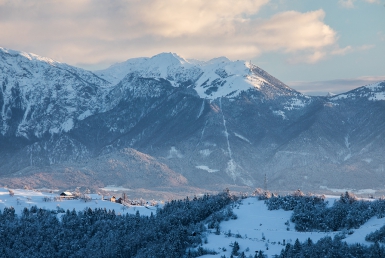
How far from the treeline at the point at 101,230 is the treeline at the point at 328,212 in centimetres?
1442

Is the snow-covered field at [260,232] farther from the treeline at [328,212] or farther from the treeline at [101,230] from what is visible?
the treeline at [101,230]

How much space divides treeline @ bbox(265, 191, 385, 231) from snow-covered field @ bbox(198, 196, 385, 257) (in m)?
1.47

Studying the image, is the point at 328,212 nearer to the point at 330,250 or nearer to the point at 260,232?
the point at 260,232

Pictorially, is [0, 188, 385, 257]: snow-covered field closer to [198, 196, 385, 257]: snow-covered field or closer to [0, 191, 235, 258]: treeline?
[198, 196, 385, 257]: snow-covered field

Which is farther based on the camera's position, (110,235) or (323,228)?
(110,235)

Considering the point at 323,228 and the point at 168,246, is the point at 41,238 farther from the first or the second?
the point at 323,228

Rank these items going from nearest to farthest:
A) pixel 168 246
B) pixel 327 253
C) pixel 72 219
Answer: pixel 327 253
pixel 168 246
pixel 72 219

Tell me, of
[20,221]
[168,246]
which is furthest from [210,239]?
[20,221]

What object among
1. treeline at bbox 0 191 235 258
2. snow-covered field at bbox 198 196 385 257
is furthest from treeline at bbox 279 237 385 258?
treeline at bbox 0 191 235 258

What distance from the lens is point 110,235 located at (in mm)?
164000

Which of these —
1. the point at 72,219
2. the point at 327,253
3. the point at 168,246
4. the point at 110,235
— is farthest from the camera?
the point at 72,219

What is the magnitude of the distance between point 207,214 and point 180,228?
1746cm

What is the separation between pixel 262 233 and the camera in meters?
144

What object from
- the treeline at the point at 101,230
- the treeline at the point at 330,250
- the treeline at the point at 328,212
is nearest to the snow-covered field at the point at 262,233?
the treeline at the point at 328,212
